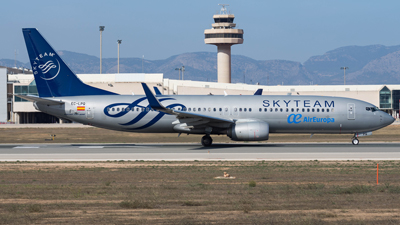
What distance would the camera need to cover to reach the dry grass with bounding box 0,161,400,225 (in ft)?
45.3

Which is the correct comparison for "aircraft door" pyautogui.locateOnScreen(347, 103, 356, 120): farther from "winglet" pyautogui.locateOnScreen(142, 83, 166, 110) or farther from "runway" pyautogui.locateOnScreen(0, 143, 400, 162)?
"winglet" pyautogui.locateOnScreen(142, 83, 166, 110)

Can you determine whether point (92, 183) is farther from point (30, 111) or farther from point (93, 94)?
point (30, 111)

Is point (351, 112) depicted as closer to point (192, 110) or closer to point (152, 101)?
point (192, 110)

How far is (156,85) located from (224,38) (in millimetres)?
51822

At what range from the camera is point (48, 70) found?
130 ft

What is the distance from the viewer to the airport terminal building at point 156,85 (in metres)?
96.6

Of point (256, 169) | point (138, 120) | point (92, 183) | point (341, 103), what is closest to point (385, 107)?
point (341, 103)

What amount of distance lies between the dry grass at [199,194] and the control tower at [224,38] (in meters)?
117

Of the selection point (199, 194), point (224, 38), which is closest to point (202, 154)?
point (199, 194)

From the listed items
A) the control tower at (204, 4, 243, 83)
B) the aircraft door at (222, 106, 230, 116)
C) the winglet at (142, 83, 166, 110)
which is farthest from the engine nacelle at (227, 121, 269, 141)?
the control tower at (204, 4, 243, 83)

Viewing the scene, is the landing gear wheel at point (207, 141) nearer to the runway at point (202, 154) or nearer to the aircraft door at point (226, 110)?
the runway at point (202, 154)

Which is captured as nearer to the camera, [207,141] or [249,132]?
[249,132]

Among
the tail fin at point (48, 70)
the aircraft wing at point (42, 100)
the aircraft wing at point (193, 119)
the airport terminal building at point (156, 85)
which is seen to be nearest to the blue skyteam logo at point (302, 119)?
the aircraft wing at point (193, 119)

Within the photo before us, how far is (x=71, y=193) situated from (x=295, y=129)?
24.6 metres
